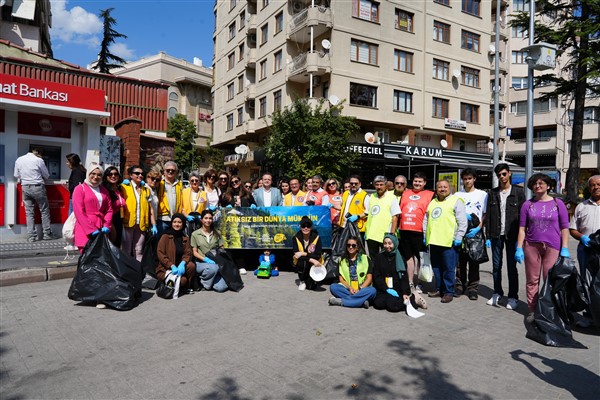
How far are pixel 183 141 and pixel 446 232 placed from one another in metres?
44.9

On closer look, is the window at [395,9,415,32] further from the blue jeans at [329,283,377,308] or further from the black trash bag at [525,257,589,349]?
the black trash bag at [525,257,589,349]

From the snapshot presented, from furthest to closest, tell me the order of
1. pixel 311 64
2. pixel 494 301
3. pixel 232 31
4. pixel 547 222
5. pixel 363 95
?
pixel 232 31 < pixel 363 95 < pixel 311 64 < pixel 494 301 < pixel 547 222

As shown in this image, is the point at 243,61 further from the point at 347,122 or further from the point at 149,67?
the point at 149,67

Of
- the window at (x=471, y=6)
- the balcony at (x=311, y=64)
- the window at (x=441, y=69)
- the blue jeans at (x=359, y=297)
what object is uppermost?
the window at (x=471, y=6)

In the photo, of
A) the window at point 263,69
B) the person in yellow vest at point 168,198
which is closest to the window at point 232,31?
the window at point 263,69

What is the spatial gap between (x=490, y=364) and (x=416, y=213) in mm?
2888

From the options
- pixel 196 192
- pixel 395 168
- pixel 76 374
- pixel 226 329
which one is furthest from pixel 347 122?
pixel 76 374

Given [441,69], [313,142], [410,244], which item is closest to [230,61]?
[441,69]

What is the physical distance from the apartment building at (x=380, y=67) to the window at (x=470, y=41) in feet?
0.26

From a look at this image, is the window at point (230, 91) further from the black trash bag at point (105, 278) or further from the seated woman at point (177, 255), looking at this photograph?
the black trash bag at point (105, 278)

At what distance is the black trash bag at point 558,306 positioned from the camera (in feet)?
14.8

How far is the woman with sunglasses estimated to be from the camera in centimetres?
633

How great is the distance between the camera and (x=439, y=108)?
3111 centimetres

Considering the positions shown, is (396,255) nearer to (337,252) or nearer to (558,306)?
(337,252)
